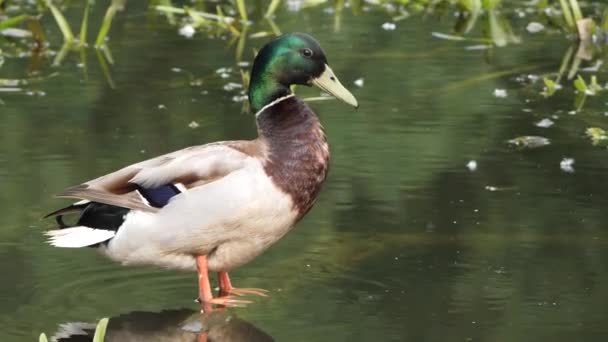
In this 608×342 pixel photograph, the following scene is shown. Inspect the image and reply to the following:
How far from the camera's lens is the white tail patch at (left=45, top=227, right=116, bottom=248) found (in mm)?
5133

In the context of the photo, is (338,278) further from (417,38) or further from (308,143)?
(417,38)

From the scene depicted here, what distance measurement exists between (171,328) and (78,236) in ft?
1.65

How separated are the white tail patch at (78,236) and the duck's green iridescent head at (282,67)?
772mm

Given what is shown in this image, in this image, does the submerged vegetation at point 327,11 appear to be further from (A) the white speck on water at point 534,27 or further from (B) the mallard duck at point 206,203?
(B) the mallard duck at point 206,203

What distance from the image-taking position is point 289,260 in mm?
5715

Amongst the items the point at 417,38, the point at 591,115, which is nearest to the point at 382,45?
the point at 417,38

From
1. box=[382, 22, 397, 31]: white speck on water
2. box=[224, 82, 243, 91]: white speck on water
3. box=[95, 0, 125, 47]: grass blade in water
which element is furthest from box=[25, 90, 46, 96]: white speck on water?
box=[382, 22, 397, 31]: white speck on water

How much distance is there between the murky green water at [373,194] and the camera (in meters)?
5.05

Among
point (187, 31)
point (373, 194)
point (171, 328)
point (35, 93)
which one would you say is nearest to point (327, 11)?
point (187, 31)

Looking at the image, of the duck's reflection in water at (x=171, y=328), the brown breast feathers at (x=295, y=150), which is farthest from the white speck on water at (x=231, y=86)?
the duck's reflection in water at (x=171, y=328)

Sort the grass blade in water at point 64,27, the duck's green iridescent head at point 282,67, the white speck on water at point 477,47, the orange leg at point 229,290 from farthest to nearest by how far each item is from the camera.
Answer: the white speck on water at point 477,47 < the grass blade in water at point 64,27 < the duck's green iridescent head at point 282,67 < the orange leg at point 229,290

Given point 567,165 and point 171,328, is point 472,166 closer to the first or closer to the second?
point 567,165

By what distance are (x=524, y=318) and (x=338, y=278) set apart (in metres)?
0.82

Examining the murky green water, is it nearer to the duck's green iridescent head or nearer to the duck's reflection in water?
the duck's reflection in water
